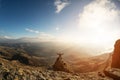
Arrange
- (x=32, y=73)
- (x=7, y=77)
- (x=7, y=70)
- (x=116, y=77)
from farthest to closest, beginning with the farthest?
(x=116, y=77)
(x=32, y=73)
(x=7, y=70)
(x=7, y=77)

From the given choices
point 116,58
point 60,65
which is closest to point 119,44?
point 116,58

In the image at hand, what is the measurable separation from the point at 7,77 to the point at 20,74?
1.43 m

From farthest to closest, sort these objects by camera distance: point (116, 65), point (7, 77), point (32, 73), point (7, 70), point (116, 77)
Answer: point (116, 65), point (116, 77), point (32, 73), point (7, 70), point (7, 77)

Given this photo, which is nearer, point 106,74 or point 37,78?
point 37,78

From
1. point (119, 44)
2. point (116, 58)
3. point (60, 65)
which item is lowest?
point (60, 65)

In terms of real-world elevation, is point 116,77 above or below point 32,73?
below

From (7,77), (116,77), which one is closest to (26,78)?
(7,77)

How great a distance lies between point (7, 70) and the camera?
14.7 meters

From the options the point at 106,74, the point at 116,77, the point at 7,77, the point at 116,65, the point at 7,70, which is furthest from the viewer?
the point at 116,65

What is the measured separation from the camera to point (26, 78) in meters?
14.3

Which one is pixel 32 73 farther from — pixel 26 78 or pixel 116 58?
pixel 116 58

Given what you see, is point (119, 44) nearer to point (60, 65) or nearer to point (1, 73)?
point (60, 65)

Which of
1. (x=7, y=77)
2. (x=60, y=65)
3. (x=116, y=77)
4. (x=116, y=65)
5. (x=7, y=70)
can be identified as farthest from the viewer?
(x=60, y=65)

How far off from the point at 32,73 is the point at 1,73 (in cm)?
301
